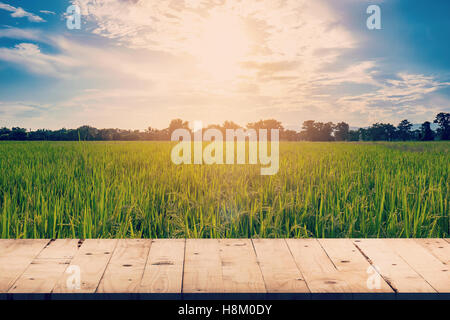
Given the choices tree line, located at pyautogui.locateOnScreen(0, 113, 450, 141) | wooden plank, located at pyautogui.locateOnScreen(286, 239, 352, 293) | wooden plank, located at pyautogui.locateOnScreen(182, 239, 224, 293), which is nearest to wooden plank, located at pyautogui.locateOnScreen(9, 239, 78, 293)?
wooden plank, located at pyautogui.locateOnScreen(182, 239, 224, 293)

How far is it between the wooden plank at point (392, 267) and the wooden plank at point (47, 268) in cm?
191

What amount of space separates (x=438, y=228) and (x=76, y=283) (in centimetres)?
343

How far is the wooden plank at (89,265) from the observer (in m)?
1.85

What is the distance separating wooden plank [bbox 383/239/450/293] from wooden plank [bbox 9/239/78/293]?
2138 mm

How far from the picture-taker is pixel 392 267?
2.13m

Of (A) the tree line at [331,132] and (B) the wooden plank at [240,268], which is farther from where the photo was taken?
(A) the tree line at [331,132]

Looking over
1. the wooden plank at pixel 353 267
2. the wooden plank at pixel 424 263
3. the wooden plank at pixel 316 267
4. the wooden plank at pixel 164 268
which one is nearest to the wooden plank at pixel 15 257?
the wooden plank at pixel 164 268

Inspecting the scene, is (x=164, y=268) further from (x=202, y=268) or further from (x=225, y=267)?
(x=225, y=267)

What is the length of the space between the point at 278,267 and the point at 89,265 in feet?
3.86

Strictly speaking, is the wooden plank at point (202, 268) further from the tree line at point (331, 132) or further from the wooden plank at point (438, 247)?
the tree line at point (331, 132)

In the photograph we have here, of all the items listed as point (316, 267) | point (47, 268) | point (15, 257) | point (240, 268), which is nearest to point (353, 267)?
point (316, 267)

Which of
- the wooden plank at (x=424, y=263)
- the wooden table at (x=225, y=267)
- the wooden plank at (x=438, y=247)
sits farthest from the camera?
the wooden plank at (x=438, y=247)

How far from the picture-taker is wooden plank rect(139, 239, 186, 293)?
6.06 ft
